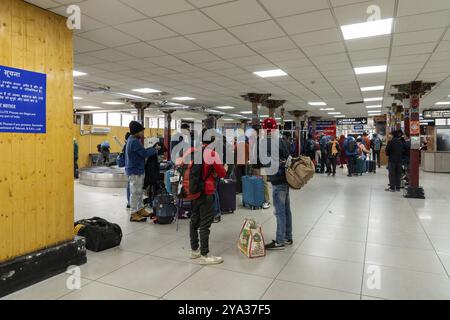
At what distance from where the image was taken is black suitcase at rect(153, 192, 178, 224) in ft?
16.9

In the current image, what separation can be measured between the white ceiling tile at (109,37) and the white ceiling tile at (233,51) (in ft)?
4.41

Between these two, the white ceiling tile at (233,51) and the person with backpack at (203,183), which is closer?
the person with backpack at (203,183)

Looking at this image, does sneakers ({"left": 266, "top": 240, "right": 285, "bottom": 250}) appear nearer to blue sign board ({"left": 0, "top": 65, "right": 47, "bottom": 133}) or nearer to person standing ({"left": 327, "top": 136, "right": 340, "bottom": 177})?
blue sign board ({"left": 0, "top": 65, "right": 47, "bottom": 133})

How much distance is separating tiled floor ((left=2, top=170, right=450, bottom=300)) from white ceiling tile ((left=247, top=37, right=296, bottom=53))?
9.18ft

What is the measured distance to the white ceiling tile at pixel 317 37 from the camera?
14.3 feet

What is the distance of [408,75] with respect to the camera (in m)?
7.31

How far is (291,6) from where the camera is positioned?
351 centimetres

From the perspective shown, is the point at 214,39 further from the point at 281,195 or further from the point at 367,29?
the point at 281,195

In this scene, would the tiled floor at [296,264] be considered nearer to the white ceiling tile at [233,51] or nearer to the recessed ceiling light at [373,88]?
the white ceiling tile at [233,51]

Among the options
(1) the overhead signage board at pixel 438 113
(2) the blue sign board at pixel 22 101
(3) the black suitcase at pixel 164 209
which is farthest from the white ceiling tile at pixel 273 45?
(1) the overhead signage board at pixel 438 113
